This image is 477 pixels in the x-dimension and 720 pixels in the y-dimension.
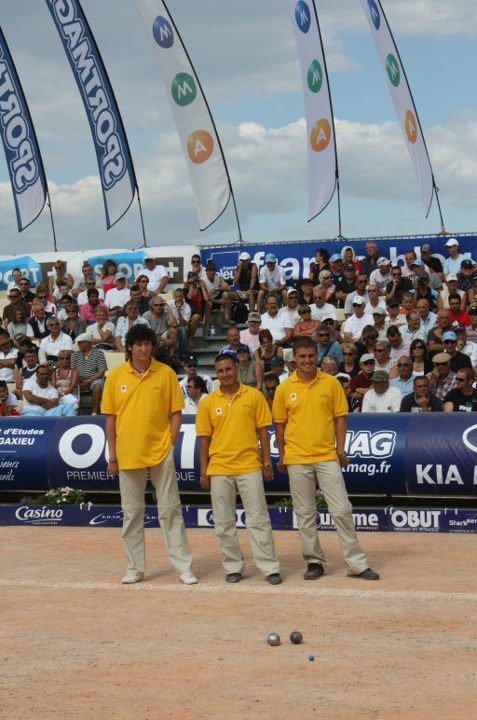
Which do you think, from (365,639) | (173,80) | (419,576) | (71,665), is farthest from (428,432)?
(173,80)

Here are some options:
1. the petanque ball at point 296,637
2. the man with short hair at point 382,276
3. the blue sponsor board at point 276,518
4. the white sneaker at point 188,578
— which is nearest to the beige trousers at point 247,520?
the white sneaker at point 188,578

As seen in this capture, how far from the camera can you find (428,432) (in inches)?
491

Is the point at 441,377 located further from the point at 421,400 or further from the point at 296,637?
the point at 296,637

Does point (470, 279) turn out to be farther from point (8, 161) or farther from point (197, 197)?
point (8, 161)

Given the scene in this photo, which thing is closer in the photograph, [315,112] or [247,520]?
[247,520]

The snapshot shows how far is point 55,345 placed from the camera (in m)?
18.5

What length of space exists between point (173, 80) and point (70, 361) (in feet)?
23.9

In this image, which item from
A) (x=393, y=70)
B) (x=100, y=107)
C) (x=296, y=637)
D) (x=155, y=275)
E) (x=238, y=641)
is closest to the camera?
(x=296, y=637)

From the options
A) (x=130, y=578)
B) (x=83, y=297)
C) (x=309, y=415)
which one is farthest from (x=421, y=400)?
(x=83, y=297)

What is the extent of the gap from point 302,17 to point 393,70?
1975 mm

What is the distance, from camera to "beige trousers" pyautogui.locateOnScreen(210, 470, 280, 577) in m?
9.35

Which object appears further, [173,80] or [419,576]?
[173,80]

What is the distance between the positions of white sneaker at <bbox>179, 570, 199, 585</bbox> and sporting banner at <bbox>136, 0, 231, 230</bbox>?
1345 centimetres

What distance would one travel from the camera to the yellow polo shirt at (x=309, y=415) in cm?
940
